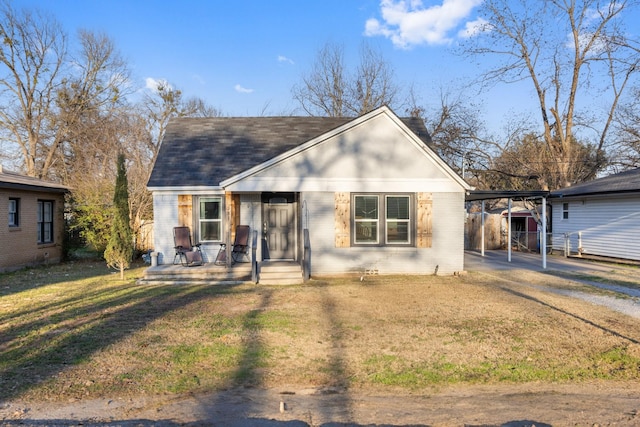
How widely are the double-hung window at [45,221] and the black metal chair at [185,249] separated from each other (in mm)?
7083

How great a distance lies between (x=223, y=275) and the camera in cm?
1220

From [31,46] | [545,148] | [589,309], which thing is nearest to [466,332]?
[589,309]

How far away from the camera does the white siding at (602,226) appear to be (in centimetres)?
1669

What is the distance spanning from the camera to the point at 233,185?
40.7ft

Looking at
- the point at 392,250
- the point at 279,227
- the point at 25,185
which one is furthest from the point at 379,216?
the point at 25,185

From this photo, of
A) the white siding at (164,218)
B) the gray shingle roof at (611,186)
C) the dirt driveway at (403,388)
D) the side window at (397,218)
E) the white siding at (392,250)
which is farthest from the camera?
the gray shingle roof at (611,186)

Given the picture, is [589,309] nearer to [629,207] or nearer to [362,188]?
[362,188]

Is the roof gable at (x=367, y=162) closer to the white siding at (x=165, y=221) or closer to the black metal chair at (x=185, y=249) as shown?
the white siding at (x=165, y=221)

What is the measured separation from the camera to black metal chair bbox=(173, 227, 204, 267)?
42.3 ft

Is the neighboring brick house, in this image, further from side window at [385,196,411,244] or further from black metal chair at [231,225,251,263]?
side window at [385,196,411,244]

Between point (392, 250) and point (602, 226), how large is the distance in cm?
1074

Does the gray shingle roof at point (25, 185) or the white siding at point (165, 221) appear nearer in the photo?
the white siding at point (165, 221)

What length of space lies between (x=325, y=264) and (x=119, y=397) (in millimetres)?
8640

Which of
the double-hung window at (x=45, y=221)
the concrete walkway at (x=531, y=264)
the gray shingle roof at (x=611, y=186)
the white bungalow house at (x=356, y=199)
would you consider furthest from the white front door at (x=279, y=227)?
the gray shingle roof at (x=611, y=186)
